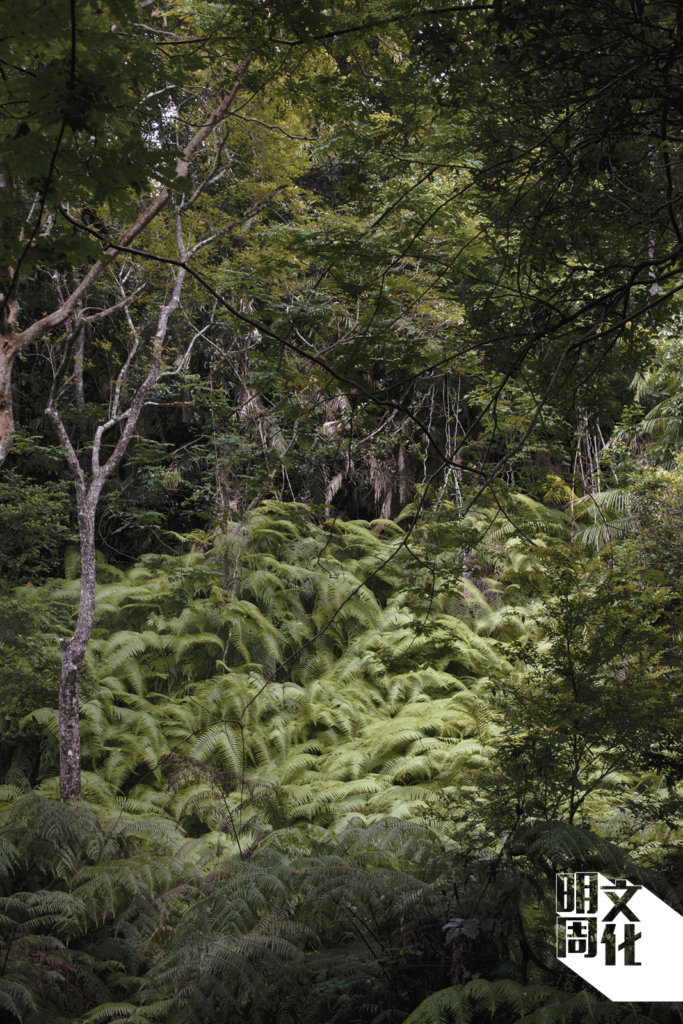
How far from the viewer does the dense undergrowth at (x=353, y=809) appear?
2.55 meters

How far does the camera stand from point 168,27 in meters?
6.83

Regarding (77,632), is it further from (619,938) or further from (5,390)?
(619,938)

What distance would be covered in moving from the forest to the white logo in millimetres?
51

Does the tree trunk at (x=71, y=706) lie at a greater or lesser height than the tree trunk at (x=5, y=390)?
lesser

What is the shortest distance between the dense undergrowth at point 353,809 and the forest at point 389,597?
2 centimetres

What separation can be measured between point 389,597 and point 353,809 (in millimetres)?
1993

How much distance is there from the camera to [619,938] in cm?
228

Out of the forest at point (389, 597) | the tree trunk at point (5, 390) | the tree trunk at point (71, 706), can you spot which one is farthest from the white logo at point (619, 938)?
the tree trunk at point (71, 706)

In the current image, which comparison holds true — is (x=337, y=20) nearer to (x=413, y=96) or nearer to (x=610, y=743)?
(x=413, y=96)

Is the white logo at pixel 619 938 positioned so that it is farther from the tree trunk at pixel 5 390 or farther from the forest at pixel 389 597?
the tree trunk at pixel 5 390

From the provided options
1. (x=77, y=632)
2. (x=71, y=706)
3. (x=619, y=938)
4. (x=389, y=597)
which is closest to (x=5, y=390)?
(x=389, y=597)

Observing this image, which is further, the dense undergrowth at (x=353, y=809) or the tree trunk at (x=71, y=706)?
the tree trunk at (x=71, y=706)

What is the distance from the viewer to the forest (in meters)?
2.00

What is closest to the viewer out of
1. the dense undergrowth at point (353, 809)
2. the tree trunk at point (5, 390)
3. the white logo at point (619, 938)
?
the white logo at point (619, 938)
